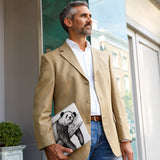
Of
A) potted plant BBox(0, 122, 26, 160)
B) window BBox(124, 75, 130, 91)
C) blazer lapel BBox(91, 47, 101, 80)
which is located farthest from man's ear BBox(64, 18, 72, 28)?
window BBox(124, 75, 130, 91)

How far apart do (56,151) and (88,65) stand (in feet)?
2.02

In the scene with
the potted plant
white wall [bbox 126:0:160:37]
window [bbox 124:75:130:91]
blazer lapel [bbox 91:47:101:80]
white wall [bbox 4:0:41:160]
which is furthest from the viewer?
white wall [bbox 126:0:160:37]

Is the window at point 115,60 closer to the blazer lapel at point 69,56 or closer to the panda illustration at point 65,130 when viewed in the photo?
the blazer lapel at point 69,56

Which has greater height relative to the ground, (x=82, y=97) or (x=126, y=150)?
(x=82, y=97)

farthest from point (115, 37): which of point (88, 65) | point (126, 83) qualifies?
point (88, 65)

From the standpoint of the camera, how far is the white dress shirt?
1936mm

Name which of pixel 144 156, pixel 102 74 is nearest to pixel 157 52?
pixel 144 156

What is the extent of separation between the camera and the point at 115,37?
3762mm

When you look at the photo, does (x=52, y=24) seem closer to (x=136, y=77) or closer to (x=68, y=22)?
(x=68, y=22)

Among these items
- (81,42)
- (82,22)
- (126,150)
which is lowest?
(126,150)

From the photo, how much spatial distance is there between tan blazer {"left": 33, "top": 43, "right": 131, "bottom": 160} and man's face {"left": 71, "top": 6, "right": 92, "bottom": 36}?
15 centimetres

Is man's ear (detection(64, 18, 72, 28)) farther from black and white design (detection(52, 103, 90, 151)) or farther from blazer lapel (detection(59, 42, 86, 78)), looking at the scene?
black and white design (detection(52, 103, 90, 151))

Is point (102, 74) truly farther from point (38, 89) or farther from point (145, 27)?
point (145, 27)

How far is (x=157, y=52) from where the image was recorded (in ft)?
20.5
